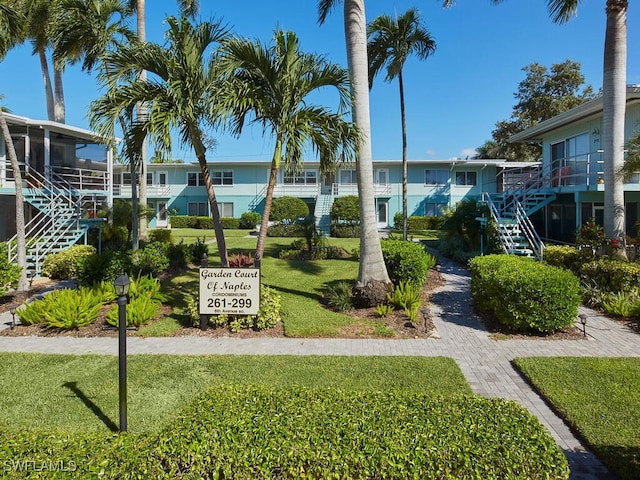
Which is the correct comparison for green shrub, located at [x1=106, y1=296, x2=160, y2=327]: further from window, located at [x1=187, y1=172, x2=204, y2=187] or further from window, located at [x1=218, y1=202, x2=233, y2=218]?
window, located at [x1=187, y1=172, x2=204, y2=187]

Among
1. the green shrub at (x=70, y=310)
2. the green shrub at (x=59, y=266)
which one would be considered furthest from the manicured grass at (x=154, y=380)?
the green shrub at (x=59, y=266)

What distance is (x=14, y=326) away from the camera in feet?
29.0

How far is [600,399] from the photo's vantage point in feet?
17.3

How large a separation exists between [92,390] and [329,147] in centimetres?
613

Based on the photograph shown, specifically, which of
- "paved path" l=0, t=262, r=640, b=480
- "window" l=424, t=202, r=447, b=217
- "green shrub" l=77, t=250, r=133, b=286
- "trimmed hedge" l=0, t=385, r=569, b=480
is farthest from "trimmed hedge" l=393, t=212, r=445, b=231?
"trimmed hedge" l=0, t=385, r=569, b=480

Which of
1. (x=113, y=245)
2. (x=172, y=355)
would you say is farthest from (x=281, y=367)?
(x=113, y=245)

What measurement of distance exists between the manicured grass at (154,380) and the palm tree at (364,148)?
2914 mm

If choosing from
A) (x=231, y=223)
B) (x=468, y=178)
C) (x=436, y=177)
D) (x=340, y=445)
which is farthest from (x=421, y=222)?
(x=340, y=445)

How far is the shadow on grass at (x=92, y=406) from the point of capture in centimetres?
485

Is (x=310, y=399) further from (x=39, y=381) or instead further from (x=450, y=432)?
(x=39, y=381)

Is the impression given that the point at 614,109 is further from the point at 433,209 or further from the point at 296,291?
the point at 433,209

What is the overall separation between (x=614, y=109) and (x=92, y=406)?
1339 centimetres

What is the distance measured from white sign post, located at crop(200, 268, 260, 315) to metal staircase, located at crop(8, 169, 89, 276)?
8948mm

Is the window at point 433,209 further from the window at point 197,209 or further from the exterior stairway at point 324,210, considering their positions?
the window at point 197,209
